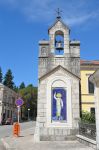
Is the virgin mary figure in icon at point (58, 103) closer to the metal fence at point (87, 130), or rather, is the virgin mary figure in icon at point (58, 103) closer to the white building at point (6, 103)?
the metal fence at point (87, 130)

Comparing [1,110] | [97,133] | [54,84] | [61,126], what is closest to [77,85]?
[54,84]

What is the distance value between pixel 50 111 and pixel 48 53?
3876 millimetres

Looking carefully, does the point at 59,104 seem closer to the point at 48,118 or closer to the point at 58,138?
the point at 48,118

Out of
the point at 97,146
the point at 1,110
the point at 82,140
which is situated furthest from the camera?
the point at 1,110

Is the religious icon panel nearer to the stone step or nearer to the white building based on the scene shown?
the stone step

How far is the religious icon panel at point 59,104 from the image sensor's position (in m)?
16.5

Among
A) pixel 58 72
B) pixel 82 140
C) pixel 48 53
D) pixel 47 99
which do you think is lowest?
pixel 82 140

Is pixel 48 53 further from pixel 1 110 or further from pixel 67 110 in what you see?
pixel 1 110

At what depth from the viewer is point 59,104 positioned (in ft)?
54.5

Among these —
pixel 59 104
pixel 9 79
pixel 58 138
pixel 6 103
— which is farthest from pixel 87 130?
pixel 9 79

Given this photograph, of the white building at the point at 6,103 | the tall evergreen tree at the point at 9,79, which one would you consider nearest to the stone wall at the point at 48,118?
the white building at the point at 6,103

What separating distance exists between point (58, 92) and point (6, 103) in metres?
50.0

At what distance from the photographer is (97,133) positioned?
1216 centimetres

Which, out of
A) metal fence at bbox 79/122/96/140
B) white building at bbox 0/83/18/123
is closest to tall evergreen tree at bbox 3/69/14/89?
white building at bbox 0/83/18/123
